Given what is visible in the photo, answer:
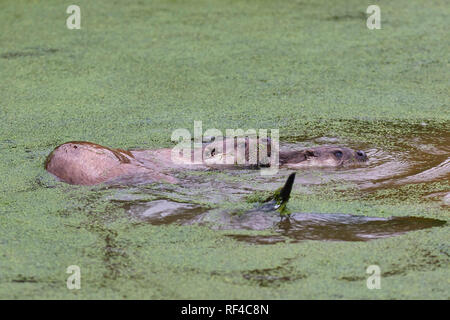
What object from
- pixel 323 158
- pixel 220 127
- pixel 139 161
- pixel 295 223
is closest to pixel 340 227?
pixel 295 223

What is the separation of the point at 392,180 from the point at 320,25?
2.44m

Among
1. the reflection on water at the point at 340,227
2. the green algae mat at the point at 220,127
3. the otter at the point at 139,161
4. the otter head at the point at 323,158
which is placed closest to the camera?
→ the green algae mat at the point at 220,127

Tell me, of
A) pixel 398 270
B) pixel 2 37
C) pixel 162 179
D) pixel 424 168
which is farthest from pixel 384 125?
pixel 2 37

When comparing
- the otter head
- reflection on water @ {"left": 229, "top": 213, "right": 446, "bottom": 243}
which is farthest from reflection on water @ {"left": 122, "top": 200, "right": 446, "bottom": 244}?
the otter head

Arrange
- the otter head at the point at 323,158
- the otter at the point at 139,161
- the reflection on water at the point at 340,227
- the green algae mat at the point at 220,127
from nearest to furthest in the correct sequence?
the green algae mat at the point at 220,127 < the reflection on water at the point at 340,227 < the otter at the point at 139,161 < the otter head at the point at 323,158

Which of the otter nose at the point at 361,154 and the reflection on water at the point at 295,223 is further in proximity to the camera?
the otter nose at the point at 361,154

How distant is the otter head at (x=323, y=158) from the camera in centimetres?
351

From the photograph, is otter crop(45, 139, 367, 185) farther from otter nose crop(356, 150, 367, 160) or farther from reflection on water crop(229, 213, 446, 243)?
reflection on water crop(229, 213, 446, 243)

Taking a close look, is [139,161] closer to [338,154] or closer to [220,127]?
[220,127]

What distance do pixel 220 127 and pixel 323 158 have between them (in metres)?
0.74

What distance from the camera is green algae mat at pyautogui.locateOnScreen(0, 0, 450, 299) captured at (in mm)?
2475

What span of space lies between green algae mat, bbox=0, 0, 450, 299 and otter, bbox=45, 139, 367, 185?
7 centimetres

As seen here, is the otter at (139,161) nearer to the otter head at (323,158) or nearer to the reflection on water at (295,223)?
the otter head at (323,158)

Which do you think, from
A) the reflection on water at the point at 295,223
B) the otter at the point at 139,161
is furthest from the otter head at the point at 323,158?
the reflection on water at the point at 295,223
